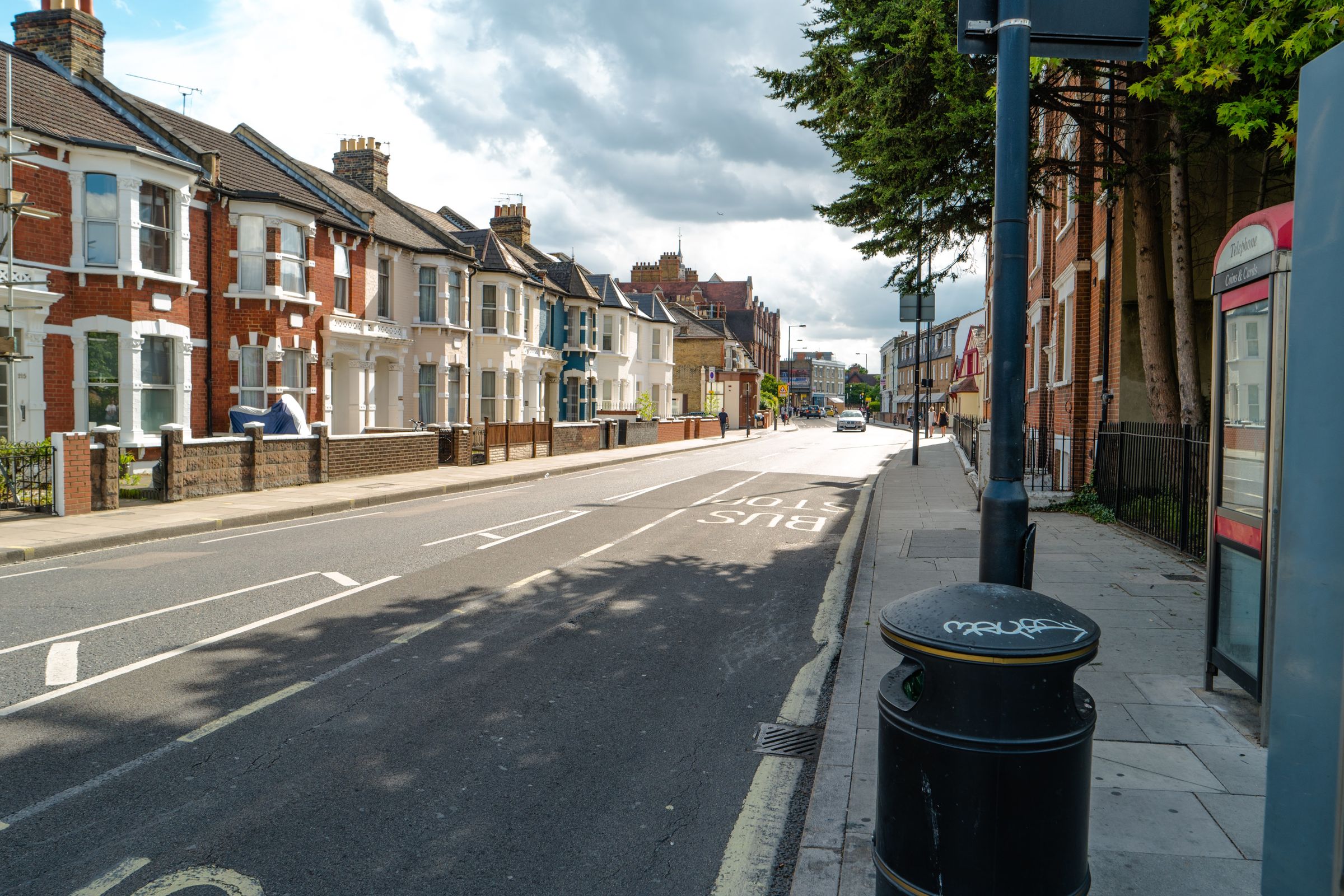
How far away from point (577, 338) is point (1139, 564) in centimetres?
3467

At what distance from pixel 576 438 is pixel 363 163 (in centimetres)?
1329

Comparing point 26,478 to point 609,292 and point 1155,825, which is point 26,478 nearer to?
point 1155,825

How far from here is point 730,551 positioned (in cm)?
1148

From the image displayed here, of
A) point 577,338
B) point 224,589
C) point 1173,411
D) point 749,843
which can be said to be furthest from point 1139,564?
point 577,338

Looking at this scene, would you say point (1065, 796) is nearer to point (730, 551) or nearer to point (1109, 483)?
point (730, 551)

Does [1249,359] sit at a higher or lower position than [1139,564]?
higher

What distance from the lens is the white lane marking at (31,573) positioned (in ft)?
30.7

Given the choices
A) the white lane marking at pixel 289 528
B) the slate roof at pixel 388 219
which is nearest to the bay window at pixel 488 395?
the slate roof at pixel 388 219

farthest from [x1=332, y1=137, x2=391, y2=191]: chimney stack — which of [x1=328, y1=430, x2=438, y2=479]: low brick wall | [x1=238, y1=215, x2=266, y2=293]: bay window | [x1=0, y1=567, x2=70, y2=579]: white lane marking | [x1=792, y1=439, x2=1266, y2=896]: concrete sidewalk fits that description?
[x1=792, y1=439, x2=1266, y2=896]: concrete sidewalk

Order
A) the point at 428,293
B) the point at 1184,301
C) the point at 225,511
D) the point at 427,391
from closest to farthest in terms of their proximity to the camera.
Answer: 1. the point at 1184,301
2. the point at 225,511
3. the point at 428,293
4. the point at 427,391

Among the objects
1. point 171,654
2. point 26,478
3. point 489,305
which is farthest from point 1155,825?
point 489,305

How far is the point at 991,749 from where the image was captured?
2.71 metres

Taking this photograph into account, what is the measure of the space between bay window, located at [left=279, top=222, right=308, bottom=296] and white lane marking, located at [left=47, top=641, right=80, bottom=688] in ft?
58.9

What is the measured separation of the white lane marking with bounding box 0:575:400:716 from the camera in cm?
534
